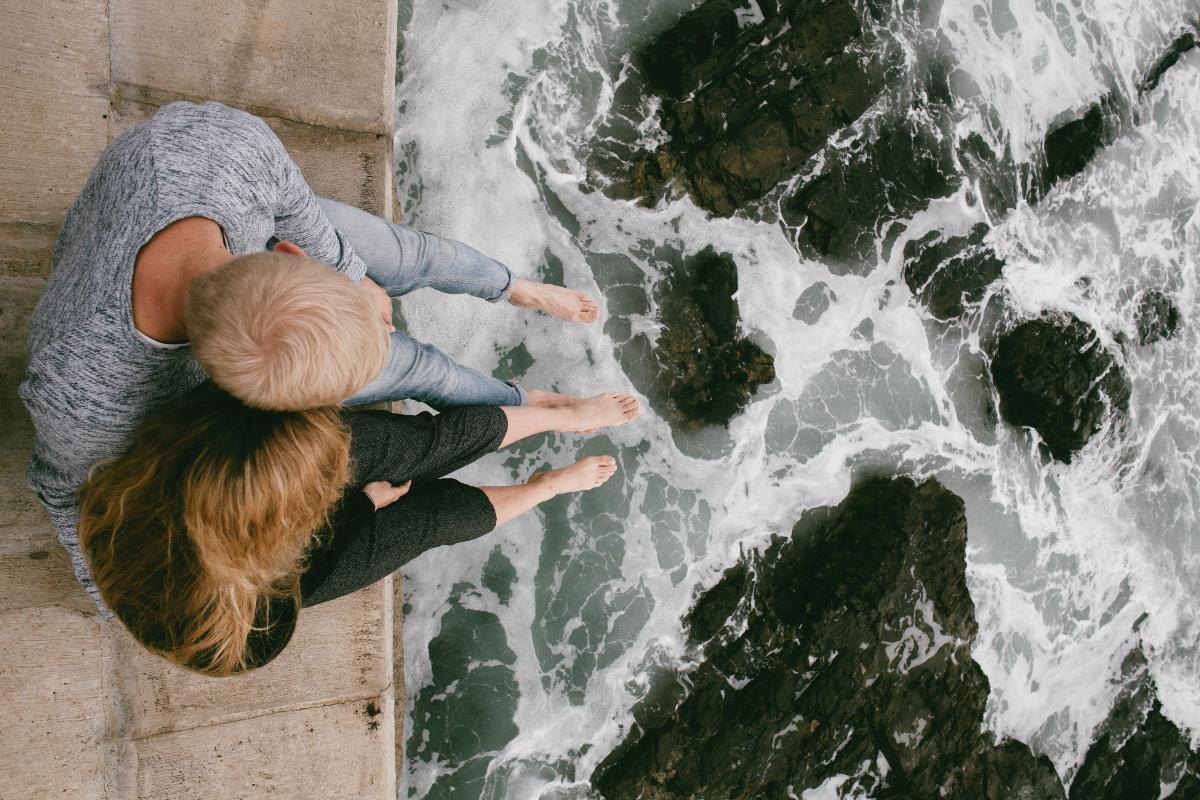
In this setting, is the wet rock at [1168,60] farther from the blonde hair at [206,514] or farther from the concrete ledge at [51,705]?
the concrete ledge at [51,705]

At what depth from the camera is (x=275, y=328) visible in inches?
55.1

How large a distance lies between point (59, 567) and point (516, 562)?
220 centimetres

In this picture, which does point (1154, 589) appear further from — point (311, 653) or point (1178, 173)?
point (311, 653)

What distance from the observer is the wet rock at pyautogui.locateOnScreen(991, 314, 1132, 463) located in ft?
15.6

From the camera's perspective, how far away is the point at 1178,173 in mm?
5613

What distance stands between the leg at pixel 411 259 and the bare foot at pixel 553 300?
199 millimetres

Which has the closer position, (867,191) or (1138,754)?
(867,191)

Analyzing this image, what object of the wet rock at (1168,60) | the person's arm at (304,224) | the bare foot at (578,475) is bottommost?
the bare foot at (578,475)

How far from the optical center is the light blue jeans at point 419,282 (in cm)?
250

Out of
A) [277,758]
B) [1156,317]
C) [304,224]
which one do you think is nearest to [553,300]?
[304,224]

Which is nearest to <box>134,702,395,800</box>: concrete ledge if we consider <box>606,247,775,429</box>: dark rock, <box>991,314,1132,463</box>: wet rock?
<box>606,247,775,429</box>: dark rock

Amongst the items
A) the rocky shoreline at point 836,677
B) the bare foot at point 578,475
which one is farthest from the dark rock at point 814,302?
the bare foot at point 578,475

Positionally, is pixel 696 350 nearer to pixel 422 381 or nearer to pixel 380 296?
pixel 422 381

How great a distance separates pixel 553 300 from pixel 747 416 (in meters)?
1.61
